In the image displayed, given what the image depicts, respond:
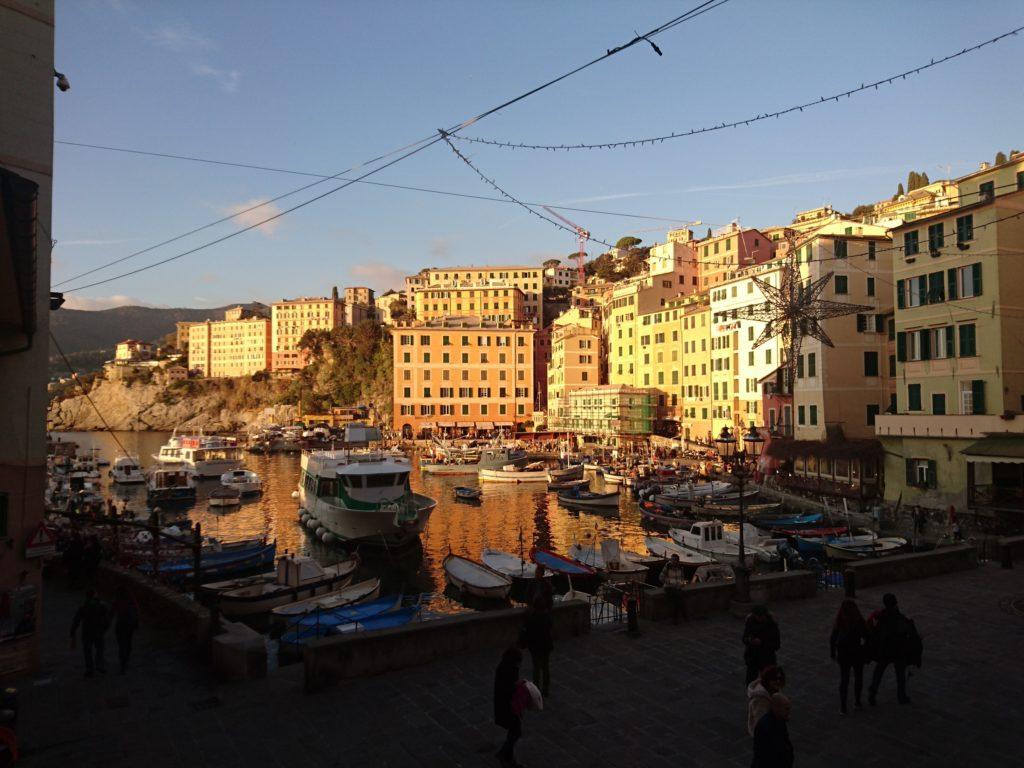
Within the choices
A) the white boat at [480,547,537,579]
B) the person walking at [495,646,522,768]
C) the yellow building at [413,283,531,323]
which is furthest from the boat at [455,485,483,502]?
the yellow building at [413,283,531,323]

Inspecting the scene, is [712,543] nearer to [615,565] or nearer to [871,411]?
[615,565]

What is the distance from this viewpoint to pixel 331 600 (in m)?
21.0

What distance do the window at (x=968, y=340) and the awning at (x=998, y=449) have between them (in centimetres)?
383

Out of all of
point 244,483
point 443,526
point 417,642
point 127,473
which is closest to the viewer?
point 417,642

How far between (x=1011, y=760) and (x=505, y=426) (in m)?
89.2

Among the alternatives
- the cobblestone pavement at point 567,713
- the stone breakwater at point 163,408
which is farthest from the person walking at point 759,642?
the stone breakwater at point 163,408

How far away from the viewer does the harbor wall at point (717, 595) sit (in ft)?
42.0

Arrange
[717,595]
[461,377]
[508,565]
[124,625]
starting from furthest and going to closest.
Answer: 1. [461,377]
2. [508,565]
3. [717,595]
4. [124,625]

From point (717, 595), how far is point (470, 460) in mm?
60228

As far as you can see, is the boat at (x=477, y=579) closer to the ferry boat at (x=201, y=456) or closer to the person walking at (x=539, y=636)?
the person walking at (x=539, y=636)

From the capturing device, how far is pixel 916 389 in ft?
107

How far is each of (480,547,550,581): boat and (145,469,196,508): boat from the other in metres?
34.8

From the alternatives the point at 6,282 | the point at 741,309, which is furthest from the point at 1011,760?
the point at 741,309

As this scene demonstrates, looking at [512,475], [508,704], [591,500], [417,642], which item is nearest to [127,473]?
Result: [512,475]
